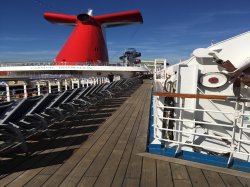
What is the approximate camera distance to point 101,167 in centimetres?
321

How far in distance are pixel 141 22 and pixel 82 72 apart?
Answer: 8.41m

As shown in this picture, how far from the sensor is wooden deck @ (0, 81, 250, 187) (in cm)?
284

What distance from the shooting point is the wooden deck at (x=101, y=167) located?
9.30 feet

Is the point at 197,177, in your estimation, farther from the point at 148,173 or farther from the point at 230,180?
the point at 148,173

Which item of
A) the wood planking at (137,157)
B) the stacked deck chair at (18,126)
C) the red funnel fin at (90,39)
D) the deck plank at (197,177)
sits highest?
the red funnel fin at (90,39)

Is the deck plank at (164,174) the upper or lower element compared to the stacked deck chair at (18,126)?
lower

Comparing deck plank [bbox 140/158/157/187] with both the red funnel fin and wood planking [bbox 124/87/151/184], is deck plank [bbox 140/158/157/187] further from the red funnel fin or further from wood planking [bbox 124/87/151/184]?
the red funnel fin

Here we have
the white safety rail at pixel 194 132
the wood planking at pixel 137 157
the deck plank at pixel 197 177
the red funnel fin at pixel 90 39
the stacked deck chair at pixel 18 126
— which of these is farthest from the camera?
the red funnel fin at pixel 90 39

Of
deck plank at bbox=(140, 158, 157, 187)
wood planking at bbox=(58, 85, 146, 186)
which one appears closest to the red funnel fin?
wood planking at bbox=(58, 85, 146, 186)

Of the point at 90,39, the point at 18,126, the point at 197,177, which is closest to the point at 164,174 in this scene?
the point at 197,177

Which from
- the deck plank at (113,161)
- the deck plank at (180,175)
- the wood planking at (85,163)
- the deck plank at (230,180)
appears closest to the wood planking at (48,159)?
the wood planking at (85,163)

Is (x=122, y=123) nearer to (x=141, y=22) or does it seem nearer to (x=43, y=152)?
(x=43, y=152)

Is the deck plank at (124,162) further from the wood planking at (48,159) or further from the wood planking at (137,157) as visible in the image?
the wood planking at (48,159)

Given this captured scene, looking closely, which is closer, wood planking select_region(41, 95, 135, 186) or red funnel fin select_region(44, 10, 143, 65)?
wood planking select_region(41, 95, 135, 186)
